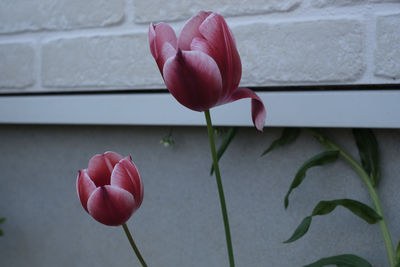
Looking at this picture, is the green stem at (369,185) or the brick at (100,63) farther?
the brick at (100,63)

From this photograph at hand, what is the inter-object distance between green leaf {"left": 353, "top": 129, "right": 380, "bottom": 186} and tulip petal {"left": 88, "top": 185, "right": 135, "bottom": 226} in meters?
0.39

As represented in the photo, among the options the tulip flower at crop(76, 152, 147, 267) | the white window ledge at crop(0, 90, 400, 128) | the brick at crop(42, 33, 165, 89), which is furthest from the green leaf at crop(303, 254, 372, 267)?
the brick at crop(42, 33, 165, 89)

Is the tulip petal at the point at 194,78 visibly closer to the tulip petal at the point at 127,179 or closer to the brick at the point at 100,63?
the tulip petal at the point at 127,179

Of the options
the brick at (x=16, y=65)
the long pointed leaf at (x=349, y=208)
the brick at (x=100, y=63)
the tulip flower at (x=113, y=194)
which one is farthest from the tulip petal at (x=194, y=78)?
the brick at (x=16, y=65)

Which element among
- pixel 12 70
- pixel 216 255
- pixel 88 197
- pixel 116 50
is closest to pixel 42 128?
pixel 12 70

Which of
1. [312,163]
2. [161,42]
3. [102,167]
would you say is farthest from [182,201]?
[161,42]

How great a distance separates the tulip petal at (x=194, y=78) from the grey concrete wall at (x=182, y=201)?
38 cm

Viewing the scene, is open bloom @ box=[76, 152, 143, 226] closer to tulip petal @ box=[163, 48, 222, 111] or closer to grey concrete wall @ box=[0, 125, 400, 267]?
tulip petal @ box=[163, 48, 222, 111]

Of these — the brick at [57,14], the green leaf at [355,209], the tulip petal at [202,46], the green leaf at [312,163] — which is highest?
the brick at [57,14]

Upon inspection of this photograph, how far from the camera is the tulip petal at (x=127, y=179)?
1.48ft

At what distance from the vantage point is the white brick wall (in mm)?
678

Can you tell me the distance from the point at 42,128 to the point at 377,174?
0.65 metres

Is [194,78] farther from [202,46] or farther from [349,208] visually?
[349,208]

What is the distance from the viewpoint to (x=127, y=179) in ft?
1.49
